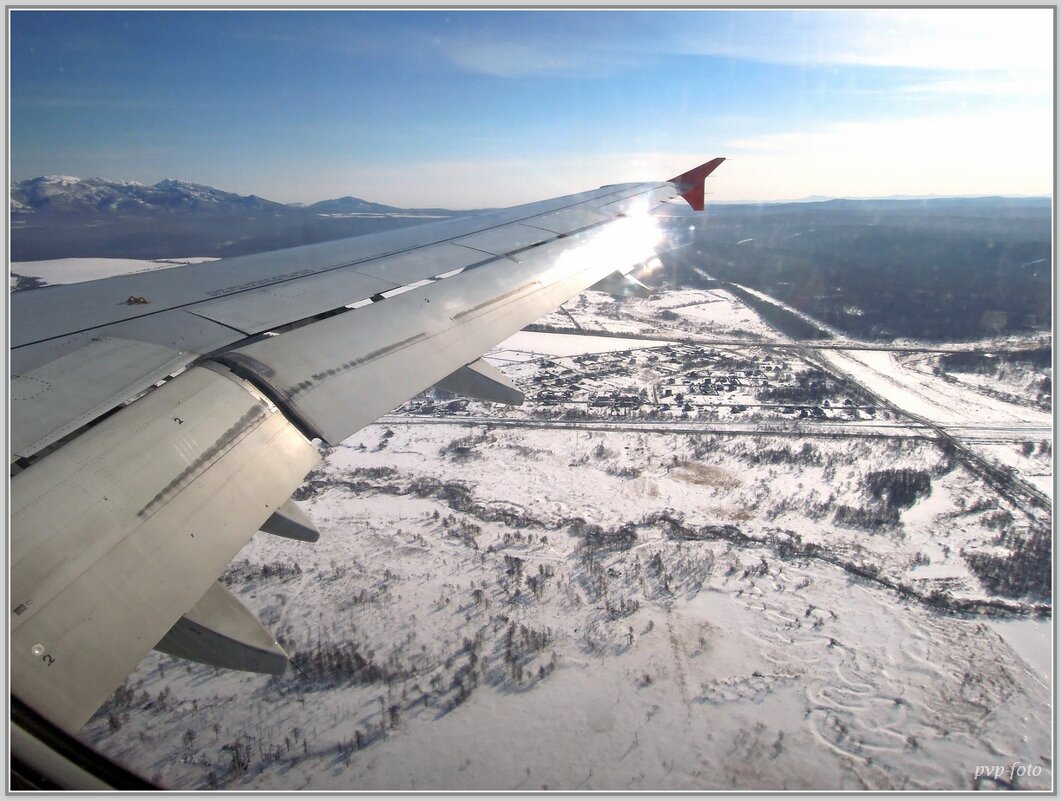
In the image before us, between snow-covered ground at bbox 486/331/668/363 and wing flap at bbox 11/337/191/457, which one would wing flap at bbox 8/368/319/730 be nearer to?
wing flap at bbox 11/337/191/457

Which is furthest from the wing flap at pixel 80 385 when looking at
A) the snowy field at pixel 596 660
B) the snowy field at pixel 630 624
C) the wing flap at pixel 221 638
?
the snowy field at pixel 596 660

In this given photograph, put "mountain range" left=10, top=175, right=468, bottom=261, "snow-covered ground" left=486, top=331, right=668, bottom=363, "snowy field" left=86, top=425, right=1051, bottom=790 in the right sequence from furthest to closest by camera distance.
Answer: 1. "mountain range" left=10, top=175, right=468, bottom=261
2. "snow-covered ground" left=486, top=331, right=668, bottom=363
3. "snowy field" left=86, top=425, right=1051, bottom=790

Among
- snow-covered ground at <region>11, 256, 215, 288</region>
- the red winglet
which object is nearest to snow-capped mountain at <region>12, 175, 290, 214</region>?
snow-covered ground at <region>11, 256, 215, 288</region>

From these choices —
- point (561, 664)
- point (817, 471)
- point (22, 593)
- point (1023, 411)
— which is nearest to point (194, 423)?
point (22, 593)

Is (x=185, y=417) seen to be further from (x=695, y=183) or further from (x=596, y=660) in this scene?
(x=695, y=183)

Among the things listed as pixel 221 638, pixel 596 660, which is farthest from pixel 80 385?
pixel 596 660

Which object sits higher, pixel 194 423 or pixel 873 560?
pixel 194 423

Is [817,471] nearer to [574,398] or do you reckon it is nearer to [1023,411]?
[574,398]
